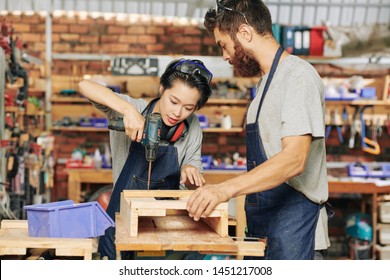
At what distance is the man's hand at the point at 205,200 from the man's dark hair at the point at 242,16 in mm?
674

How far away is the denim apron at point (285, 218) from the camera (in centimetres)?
228

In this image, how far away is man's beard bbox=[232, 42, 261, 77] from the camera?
2354 millimetres

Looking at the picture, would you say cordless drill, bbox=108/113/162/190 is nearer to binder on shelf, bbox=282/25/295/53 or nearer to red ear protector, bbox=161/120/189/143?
red ear protector, bbox=161/120/189/143

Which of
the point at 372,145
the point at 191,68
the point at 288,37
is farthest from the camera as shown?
the point at 372,145

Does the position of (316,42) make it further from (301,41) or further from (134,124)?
(134,124)

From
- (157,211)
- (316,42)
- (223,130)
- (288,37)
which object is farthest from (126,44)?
(157,211)

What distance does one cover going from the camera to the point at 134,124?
2.34 metres

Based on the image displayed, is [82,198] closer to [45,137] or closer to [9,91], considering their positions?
[45,137]

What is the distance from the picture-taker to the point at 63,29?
702 centimetres

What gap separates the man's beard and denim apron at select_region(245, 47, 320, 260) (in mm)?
115

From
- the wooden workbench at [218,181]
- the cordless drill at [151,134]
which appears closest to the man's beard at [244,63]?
the cordless drill at [151,134]

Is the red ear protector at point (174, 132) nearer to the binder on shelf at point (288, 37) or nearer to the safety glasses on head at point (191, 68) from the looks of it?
the safety glasses on head at point (191, 68)

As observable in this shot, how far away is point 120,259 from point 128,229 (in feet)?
1.38

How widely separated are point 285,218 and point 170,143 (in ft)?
2.25
